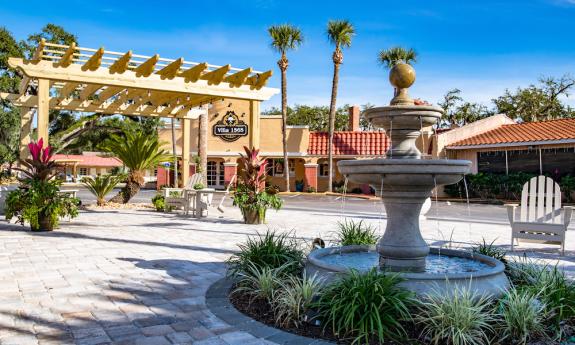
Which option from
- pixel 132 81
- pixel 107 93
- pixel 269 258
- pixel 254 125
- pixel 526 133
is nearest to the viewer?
pixel 269 258

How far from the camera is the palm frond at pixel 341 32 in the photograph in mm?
28000

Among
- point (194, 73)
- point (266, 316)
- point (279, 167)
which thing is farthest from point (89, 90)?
point (279, 167)

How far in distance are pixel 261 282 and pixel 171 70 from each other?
7.92m

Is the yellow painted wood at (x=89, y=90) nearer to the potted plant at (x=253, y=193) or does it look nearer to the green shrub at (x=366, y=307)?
the potted plant at (x=253, y=193)

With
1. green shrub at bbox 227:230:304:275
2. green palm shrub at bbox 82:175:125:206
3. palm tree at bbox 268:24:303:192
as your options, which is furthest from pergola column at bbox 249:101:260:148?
palm tree at bbox 268:24:303:192

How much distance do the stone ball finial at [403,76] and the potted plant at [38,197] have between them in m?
6.89

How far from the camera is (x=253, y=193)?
419 inches

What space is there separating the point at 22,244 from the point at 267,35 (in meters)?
23.5

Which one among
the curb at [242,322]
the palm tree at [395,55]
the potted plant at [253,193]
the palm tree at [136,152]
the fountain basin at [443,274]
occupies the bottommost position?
the curb at [242,322]

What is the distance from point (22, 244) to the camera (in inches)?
287

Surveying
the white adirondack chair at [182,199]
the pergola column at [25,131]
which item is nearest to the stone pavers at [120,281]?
the pergola column at [25,131]

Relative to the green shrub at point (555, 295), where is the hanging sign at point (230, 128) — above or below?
above

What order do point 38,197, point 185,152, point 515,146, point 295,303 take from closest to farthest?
point 295,303
point 38,197
point 185,152
point 515,146

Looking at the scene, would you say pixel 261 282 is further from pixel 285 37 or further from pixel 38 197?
pixel 285 37
